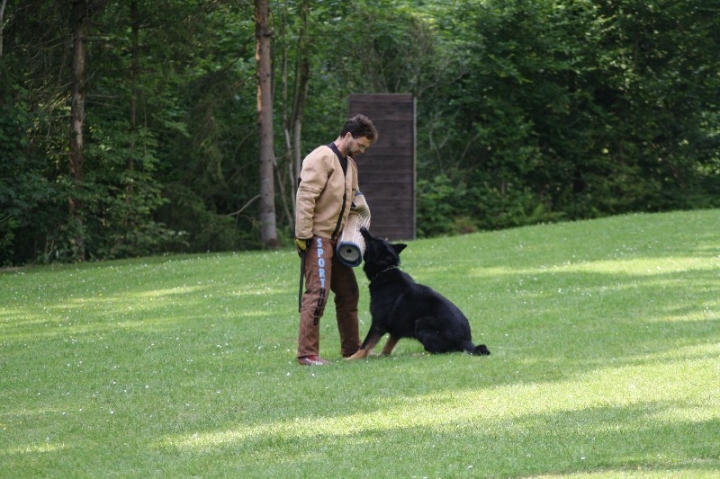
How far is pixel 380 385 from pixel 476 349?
4.78ft

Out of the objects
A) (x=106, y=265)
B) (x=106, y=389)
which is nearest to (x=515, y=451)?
(x=106, y=389)

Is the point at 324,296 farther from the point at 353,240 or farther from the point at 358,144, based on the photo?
the point at 358,144

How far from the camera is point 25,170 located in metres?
22.8

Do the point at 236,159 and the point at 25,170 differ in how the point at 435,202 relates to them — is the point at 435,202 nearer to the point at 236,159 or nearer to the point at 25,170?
the point at 236,159

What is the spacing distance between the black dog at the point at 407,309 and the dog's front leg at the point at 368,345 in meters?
0.05

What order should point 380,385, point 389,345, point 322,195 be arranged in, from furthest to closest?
point 389,345 → point 322,195 → point 380,385

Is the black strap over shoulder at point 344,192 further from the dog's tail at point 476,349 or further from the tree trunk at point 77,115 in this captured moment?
the tree trunk at point 77,115

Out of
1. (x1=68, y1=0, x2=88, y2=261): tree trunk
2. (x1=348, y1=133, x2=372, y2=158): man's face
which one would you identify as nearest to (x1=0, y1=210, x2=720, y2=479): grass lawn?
(x1=348, y1=133, x2=372, y2=158): man's face

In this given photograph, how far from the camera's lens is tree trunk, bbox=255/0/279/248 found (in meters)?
24.3

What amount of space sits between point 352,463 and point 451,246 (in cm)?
1510

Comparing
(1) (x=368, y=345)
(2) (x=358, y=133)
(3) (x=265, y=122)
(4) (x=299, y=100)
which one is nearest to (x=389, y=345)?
(1) (x=368, y=345)

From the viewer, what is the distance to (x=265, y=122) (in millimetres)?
24703

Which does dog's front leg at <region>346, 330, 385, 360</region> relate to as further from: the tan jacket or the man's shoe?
the tan jacket

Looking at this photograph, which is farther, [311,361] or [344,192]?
[311,361]
